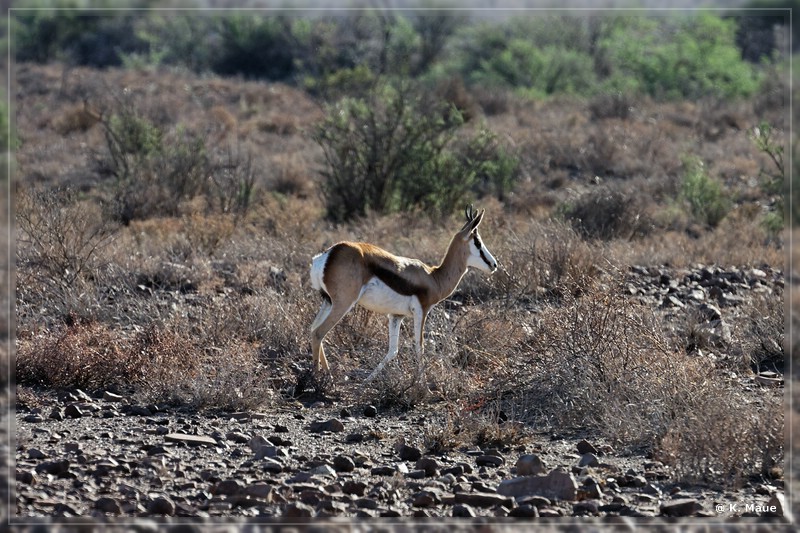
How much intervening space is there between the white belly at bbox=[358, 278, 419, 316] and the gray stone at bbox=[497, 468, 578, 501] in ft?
9.24

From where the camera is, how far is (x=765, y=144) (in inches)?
587

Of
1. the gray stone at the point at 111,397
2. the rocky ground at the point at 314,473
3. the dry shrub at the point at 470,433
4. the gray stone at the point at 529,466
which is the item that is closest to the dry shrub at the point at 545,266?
the rocky ground at the point at 314,473

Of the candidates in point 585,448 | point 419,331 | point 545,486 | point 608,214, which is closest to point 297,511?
point 545,486

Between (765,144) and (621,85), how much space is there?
18.2 meters

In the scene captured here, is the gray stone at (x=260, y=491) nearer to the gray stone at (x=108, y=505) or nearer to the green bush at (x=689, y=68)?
the gray stone at (x=108, y=505)

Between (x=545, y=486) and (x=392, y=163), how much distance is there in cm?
1135

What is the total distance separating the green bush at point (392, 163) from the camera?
54.9 feet

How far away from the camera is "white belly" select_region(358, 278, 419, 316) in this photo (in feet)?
27.3

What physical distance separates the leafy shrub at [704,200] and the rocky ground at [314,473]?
33.0 ft

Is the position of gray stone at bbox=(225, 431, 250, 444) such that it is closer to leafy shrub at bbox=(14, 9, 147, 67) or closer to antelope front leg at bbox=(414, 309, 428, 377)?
antelope front leg at bbox=(414, 309, 428, 377)

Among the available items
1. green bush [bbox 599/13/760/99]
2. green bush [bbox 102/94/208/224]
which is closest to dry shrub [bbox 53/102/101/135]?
green bush [bbox 102/94/208/224]

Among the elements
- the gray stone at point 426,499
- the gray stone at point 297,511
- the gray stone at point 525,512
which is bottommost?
the gray stone at point 426,499

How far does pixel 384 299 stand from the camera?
8391mm

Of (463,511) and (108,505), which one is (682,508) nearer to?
(463,511)
